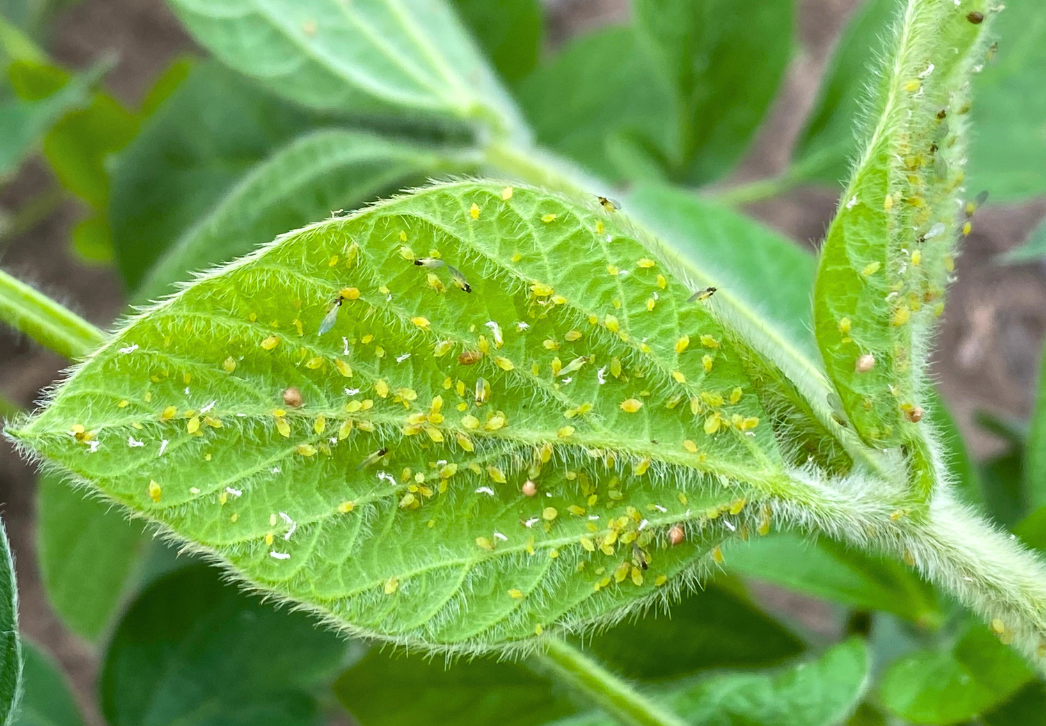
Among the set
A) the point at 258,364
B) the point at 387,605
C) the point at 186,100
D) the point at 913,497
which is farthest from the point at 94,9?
the point at 913,497


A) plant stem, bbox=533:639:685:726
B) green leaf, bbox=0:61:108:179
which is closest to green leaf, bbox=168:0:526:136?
green leaf, bbox=0:61:108:179

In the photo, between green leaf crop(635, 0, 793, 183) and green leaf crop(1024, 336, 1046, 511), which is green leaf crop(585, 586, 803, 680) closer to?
green leaf crop(1024, 336, 1046, 511)

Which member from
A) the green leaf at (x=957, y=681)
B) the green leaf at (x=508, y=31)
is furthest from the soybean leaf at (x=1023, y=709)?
the green leaf at (x=508, y=31)

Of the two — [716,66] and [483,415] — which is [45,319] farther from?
[716,66]

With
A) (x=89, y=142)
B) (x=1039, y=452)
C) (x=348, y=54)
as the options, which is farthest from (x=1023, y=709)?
(x=89, y=142)

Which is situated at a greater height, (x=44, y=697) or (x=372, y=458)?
(x=372, y=458)

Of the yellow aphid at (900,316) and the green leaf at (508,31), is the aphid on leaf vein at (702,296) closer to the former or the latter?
the yellow aphid at (900,316)
